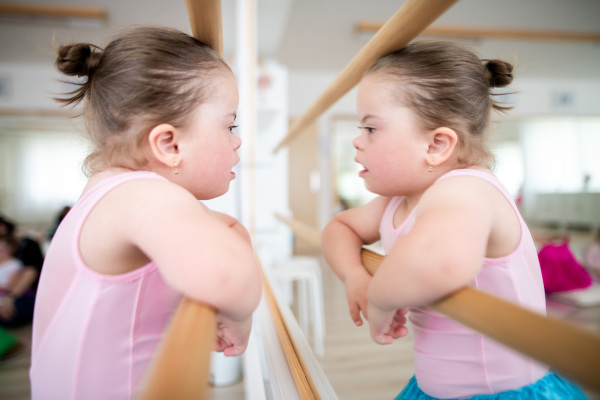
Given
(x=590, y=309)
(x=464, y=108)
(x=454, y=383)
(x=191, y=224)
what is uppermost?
(x=464, y=108)

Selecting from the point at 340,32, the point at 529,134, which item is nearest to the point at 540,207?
the point at 529,134

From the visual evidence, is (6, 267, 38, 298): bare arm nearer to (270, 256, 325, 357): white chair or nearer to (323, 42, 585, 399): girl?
(270, 256, 325, 357): white chair

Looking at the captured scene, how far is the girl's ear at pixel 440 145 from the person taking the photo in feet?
1.93

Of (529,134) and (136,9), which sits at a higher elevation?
(136,9)

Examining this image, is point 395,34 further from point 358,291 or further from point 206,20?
point 358,291

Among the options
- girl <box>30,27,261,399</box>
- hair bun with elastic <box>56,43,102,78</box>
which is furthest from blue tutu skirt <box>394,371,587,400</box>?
hair bun with elastic <box>56,43,102,78</box>

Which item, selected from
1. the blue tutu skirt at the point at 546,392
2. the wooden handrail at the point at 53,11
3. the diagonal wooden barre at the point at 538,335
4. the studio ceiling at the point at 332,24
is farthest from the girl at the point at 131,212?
the wooden handrail at the point at 53,11

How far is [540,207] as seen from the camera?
9.02 m

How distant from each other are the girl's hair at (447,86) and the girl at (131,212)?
272mm

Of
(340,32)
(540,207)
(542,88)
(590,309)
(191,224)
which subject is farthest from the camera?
(540,207)

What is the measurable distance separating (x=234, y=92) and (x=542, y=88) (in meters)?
7.53

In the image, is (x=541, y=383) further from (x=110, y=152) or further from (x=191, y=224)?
(x=110, y=152)

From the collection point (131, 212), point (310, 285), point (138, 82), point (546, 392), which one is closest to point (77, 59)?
point (138, 82)

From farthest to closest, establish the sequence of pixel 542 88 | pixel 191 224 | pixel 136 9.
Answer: pixel 542 88
pixel 136 9
pixel 191 224
